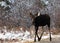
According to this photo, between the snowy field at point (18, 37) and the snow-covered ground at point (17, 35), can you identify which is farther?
the snow-covered ground at point (17, 35)

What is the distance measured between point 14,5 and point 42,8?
63.2 inches

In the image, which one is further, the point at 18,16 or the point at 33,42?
the point at 18,16

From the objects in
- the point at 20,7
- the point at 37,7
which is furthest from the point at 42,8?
the point at 20,7

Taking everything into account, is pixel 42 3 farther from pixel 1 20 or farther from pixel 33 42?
pixel 33 42

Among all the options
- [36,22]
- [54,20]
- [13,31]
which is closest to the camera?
[36,22]

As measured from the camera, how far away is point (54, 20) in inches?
523

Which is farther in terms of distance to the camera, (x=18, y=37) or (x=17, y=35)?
(x=17, y=35)

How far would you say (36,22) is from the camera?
9.03 meters

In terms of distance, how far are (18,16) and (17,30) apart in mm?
1652

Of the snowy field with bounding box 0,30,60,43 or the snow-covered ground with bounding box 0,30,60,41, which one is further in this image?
the snow-covered ground with bounding box 0,30,60,41

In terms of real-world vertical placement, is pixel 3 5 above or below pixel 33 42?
above

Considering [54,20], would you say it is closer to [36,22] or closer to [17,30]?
[17,30]

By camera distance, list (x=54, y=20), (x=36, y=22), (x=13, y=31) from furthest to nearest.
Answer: (x=54, y=20), (x=13, y=31), (x=36, y=22)

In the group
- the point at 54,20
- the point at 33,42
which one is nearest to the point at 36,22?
the point at 33,42
